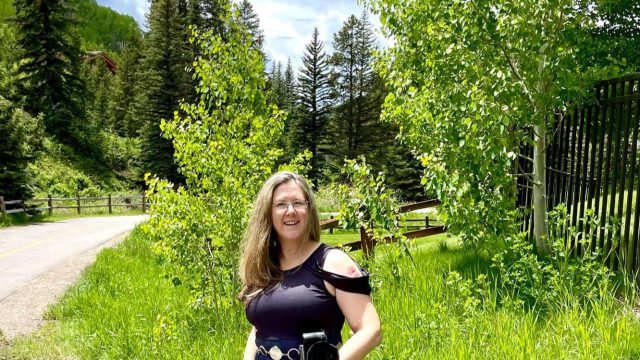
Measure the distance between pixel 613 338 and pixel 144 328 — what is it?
4.68m

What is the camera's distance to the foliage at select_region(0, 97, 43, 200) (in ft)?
67.9

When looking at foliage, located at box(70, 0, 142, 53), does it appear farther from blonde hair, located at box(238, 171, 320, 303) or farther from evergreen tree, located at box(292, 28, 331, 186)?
blonde hair, located at box(238, 171, 320, 303)

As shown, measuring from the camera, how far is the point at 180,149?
18.5 feet

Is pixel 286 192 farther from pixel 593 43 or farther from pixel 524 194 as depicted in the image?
pixel 593 43

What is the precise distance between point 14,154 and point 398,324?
21.2m

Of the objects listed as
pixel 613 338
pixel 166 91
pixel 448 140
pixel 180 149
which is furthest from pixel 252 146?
pixel 166 91

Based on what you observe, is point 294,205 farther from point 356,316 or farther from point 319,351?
point 319,351

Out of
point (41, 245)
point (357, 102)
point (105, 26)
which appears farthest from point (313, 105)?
point (105, 26)

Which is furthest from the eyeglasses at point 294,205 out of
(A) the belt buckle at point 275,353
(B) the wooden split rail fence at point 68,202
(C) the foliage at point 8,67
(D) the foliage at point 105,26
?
(D) the foliage at point 105,26

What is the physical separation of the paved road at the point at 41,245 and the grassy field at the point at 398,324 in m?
2.60

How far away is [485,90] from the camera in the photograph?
5738mm

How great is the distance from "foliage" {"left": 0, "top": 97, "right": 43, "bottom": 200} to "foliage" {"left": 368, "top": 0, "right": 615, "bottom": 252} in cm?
1888

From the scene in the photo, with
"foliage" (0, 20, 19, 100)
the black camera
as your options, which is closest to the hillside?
"foliage" (0, 20, 19, 100)

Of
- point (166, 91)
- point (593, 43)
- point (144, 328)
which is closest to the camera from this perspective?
point (144, 328)
